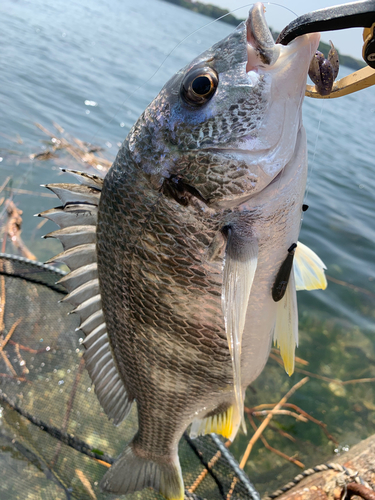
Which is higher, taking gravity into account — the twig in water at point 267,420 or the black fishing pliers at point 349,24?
the black fishing pliers at point 349,24

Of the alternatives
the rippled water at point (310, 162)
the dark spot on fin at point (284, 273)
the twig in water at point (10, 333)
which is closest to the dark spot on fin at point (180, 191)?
the dark spot on fin at point (284, 273)

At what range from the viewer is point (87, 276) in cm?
187

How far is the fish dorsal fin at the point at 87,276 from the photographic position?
1732 mm

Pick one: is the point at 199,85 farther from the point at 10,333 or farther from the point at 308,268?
the point at 10,333

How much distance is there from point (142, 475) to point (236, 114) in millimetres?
1931

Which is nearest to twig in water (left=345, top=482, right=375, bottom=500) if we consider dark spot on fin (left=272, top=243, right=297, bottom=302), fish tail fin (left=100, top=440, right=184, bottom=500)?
fish tail fin (left=100, top=440, right=184, bottom=500)

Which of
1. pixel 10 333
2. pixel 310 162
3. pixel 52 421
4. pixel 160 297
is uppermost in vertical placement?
pixel 160 297

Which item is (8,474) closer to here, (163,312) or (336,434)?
(163,312)

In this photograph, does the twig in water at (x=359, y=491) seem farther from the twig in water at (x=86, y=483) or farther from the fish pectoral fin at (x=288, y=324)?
the twig in water at (x=86, y=483)

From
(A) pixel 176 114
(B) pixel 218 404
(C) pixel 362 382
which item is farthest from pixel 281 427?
(A) pixel 176 114

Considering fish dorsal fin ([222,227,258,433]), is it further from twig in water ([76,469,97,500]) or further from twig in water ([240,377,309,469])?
twig in water ([240,377,309,469])

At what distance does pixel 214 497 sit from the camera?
2.31 metres

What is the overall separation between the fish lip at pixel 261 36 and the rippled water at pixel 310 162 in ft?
1.41

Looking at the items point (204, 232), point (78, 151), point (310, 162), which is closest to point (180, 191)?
point (204, 232)
